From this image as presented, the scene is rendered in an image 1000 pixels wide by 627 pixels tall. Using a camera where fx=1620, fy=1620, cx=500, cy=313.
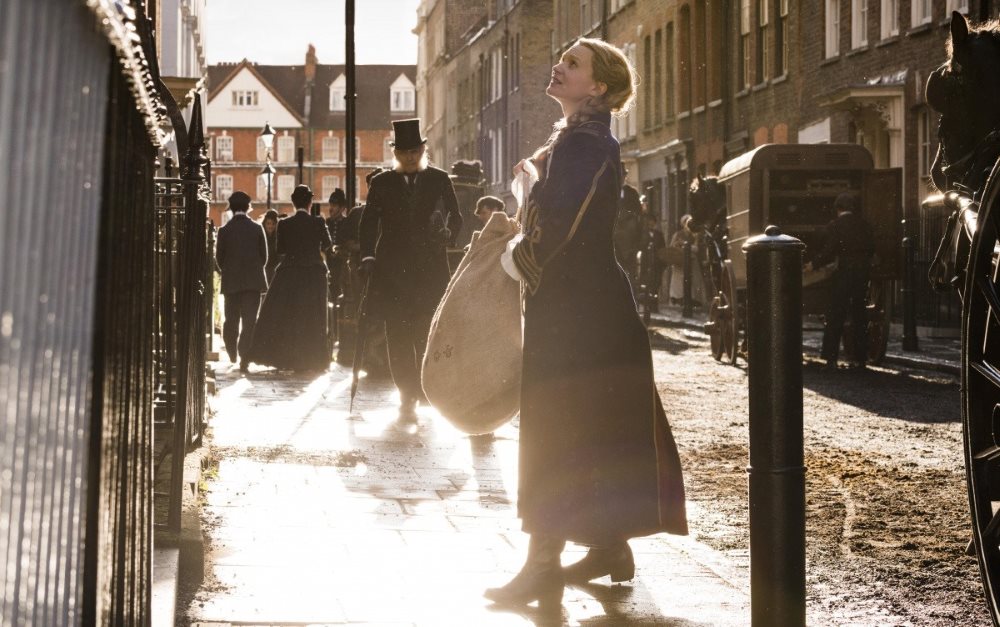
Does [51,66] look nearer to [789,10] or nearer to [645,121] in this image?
[789,10]

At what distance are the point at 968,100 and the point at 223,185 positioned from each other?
3995 inches

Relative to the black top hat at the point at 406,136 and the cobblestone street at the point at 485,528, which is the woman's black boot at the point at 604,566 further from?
the black top hat at the point at 406,136

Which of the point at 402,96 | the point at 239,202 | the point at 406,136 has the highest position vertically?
the point at 402,96

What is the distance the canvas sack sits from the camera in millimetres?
5449

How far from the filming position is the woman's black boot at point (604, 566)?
517 centimetres

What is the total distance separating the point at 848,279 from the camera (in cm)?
1591

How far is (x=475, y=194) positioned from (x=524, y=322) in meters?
19.2

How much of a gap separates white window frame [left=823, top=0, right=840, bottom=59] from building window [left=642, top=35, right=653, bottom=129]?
47.5 feet

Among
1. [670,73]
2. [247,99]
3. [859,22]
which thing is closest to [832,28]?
[859,22]

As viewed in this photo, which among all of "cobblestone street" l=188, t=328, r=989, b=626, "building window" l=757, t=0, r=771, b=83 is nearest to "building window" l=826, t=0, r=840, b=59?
"building window" l=757, t=0, r=771, b=83

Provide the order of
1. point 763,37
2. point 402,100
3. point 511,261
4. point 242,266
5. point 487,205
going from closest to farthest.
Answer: point 511,261 < point 487,205 < point 242,266 < point 763,37 < point 402,100

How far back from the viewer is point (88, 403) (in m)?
1.98

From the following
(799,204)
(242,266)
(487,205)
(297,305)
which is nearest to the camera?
(487,205)

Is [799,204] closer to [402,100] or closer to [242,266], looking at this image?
[242,266]
